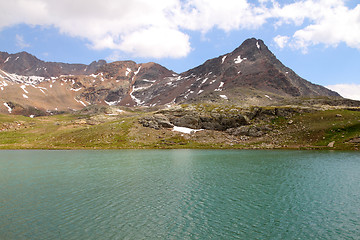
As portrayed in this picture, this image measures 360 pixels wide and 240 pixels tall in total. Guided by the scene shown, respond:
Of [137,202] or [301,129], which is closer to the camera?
[137,202]

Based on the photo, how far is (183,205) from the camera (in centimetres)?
2498

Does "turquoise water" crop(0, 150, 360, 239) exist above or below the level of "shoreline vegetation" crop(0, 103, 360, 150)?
below

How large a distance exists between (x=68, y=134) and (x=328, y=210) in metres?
132

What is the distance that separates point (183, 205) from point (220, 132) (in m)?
91.3

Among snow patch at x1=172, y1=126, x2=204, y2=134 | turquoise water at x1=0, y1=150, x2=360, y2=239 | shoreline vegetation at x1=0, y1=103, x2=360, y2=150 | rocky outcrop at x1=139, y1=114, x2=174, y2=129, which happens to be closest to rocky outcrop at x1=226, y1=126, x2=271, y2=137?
shoreline vegetation at x1=0, y1=103, x2=360, y2=150

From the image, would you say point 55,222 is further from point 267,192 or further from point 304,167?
point 304,167

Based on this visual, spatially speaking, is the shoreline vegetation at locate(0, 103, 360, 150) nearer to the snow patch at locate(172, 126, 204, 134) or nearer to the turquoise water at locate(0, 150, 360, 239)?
the snow patch at locate(172, 126, 204, 134)

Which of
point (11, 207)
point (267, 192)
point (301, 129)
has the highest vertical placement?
point (301, 129)

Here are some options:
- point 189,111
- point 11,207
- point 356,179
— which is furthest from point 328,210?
point 189,111

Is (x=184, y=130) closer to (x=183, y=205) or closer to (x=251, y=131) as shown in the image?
(x=251, y=131)

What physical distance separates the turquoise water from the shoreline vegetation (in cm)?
5268

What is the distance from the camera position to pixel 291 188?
31.6 meters

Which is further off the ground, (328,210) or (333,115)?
(333,115)

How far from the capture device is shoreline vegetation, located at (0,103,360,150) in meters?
88.1
